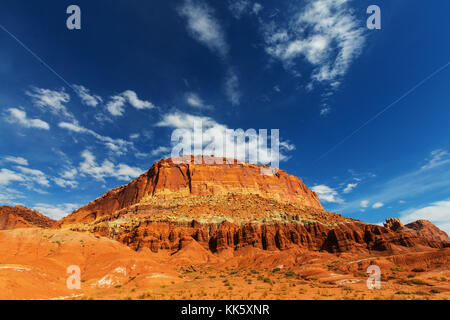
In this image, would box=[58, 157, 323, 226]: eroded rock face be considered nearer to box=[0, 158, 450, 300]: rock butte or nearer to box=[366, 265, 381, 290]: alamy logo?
box=[0, 158, 450, 300]: rock butte

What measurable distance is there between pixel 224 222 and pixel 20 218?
366 ft

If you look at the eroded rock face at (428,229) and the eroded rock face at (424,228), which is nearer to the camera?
the eroded rock face at (424,228)

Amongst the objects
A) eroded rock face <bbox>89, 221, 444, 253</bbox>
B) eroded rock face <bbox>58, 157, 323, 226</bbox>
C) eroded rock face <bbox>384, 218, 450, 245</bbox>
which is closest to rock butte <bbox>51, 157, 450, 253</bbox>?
eroded rock face <bbox>89, 221, 444, 253</bbox>

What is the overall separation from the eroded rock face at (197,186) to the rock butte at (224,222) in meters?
0.50

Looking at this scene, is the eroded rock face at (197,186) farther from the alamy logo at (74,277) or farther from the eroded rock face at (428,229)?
the alamy logo at (74,277)

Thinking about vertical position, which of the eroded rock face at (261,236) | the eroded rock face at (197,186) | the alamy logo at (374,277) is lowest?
the alamy logo at (374,277)

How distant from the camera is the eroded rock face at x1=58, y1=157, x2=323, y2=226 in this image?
10794 cm

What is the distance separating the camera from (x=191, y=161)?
127 metres

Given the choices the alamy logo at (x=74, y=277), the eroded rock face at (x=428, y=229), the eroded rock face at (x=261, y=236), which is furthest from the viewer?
the eroded rock face at (x=428, y=229)

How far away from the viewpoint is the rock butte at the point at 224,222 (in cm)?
5106

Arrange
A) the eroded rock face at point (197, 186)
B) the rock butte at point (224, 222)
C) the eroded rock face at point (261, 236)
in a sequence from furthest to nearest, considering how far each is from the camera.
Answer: the eroded rock face at point (197, 186) → the rock butte at point (224, 222) → the eroded rock face at point (261, 236)

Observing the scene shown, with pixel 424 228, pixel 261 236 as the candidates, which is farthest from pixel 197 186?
pixel 424 228

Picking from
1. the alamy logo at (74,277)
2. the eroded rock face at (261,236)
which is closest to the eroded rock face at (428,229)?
the eroded rock face at (261,236)
